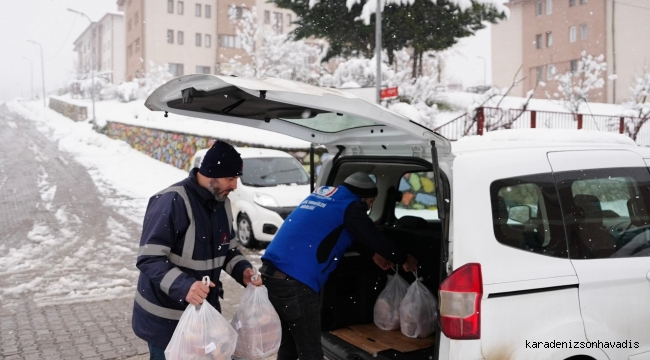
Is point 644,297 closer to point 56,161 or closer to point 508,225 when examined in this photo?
point 508,225

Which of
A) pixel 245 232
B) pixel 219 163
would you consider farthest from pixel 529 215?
pixel 245 232

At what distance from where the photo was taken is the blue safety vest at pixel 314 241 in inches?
140

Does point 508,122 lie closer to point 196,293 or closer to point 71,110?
point 196,293

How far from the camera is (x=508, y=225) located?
117 inches

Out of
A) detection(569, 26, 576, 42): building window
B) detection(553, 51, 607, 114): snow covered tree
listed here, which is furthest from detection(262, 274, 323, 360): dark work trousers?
detection(569, 26, 576, 42): building window

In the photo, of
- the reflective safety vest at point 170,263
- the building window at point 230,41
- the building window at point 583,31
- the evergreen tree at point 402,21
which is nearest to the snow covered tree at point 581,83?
the building window at point 583,31

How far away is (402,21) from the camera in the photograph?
21.2 meters

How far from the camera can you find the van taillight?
2.79m

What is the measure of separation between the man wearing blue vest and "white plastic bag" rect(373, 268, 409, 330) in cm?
52

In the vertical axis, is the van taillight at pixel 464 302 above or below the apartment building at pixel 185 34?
below

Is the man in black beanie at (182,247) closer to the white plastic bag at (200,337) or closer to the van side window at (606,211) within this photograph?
the white plastic bag at (200,337)

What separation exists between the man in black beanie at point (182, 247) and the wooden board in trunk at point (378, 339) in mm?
1106

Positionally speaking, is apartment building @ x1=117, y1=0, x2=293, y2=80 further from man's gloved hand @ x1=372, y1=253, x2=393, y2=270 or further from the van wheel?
man's gloved hand @ x1=372, y1=253, x2=393, y2=270

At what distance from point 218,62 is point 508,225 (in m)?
51.1
